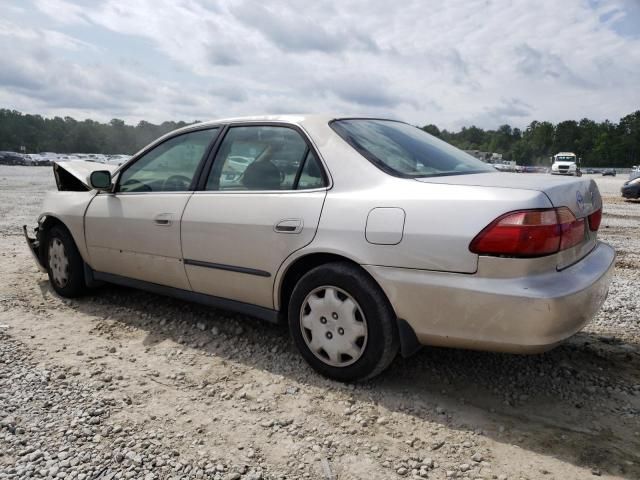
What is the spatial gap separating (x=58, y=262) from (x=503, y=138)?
127 meters

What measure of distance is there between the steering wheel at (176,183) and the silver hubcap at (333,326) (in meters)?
1.34

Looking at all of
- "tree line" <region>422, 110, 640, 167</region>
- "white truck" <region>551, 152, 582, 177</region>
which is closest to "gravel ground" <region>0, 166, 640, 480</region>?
"white truck" <region>551, 152, 582, 177</region>

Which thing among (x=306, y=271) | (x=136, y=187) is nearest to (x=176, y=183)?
(x=136, y=187)

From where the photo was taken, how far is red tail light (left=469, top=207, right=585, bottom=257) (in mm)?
2174

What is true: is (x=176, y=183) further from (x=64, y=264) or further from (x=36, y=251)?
(x=36, y=251)

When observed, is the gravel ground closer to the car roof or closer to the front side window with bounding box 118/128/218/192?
the front side window with bounding box 118/128/218/192

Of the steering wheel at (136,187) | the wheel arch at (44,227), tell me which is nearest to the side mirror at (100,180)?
the steering wheel at (136,187)

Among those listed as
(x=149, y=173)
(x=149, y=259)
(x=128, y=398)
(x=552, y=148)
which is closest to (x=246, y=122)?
(x=149, y=173)

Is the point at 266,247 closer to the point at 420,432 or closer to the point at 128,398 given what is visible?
the point at 128,398

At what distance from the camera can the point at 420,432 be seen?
92.7 inches

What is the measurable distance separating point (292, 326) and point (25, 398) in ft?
4.89

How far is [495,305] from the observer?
2215 millimetres

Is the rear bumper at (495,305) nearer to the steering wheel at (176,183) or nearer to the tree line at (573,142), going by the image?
the steering wheel at (176,183)

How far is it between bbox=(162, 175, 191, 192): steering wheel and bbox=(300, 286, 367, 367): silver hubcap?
1.34 m
